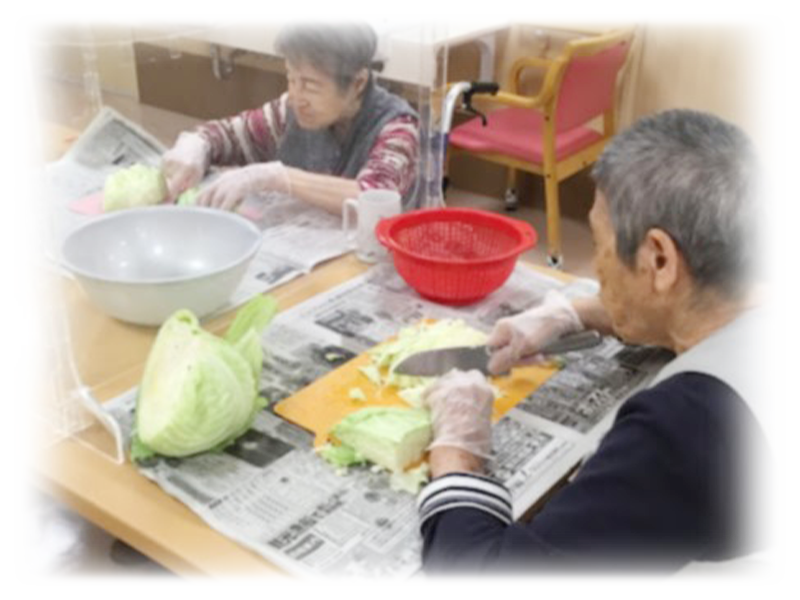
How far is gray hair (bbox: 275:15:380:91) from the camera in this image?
6.01 feet

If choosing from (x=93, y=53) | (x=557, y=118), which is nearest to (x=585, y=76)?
(x=557, y=118)

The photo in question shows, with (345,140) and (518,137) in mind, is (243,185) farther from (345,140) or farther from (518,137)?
(518,137)

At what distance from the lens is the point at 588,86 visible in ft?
9.92

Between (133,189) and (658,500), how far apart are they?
3.99 ft

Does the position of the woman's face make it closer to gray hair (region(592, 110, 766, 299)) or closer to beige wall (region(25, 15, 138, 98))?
beige wall (region(25, 15, 138, 98))

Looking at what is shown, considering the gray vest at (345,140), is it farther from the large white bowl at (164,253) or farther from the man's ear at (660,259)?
the man's ear at (660,259)

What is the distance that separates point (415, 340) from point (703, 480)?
56 cm

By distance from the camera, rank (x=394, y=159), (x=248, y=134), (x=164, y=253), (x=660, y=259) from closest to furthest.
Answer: (x=660, y=259) → (x=164, y=253) → (x=394, y=159) → (x=248, y=134)

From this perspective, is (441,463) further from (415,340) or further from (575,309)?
(575,309)

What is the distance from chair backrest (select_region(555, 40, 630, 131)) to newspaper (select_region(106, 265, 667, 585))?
1.70 metres

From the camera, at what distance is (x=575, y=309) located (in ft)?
4.53

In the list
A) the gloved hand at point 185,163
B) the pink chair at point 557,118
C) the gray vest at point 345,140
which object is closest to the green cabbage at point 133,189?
the gloved hand at point 185,163

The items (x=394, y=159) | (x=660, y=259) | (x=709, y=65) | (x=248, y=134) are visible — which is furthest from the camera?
(x=709, y=65)

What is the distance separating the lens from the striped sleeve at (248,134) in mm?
1924
